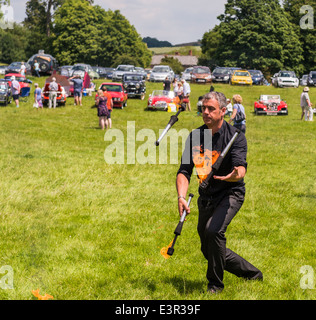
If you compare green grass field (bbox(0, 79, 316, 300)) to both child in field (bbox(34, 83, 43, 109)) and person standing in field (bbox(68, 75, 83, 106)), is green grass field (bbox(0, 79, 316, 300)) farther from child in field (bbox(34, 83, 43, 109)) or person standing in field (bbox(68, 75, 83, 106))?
person standing in field (bbox(68, 75, 83, 106))

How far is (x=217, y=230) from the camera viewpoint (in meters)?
5.16

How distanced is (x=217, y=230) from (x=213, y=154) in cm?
81

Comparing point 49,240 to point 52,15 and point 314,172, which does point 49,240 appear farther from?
point 52,15

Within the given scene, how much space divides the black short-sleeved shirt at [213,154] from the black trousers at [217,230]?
0.11m

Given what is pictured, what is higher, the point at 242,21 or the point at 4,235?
the point at 242,21

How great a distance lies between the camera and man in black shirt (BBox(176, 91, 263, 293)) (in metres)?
5.20

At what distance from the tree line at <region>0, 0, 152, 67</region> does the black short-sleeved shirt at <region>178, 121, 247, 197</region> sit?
68.6 metres

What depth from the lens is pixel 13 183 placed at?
1130 centimetres

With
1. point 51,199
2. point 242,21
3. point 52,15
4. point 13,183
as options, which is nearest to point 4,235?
point 51,199

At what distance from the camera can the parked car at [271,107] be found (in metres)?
29.6

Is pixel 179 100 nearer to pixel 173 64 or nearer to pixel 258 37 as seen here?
pixel 258 37

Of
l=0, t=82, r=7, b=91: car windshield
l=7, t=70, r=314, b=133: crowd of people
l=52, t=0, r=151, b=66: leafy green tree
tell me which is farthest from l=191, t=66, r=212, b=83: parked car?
l=52, t=0, r=151, b=66: leafy green tree

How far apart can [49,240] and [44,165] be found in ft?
20.9

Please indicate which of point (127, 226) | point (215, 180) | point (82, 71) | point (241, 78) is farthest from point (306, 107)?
point (82, 71)
